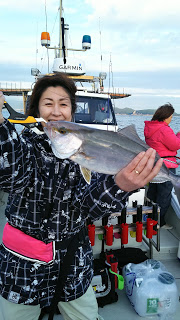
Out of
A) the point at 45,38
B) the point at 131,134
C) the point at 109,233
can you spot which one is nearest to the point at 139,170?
the point at 131,134

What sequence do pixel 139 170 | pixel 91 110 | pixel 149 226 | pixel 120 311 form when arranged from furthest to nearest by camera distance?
pixel 91 110, pixel 149 226, pixel 120 311, pixel 139 170

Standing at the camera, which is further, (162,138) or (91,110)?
(91,110)

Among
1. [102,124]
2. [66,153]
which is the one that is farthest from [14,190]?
[102,124]

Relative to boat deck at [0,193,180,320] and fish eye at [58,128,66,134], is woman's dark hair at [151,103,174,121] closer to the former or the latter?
boat deck at [0,193,180,320]

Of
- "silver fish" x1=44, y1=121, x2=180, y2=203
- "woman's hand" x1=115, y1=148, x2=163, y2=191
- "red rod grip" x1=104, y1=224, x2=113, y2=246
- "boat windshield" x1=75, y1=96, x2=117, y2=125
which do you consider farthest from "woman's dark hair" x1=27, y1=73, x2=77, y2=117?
"boat windshield" x1=75, y1=96, x2=117, y2=125

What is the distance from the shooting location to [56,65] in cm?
1031

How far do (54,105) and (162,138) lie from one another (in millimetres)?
3453

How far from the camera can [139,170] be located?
5.40 feet

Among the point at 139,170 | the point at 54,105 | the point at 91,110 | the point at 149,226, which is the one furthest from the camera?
the point at 91,110

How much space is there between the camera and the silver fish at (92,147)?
5.43 feet

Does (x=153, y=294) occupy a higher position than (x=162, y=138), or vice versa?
(x=162, y=138)

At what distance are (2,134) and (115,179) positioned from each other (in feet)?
2.64

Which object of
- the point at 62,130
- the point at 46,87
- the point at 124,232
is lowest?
the point at 124,232

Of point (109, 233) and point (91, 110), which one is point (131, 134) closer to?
point (109, 233)
